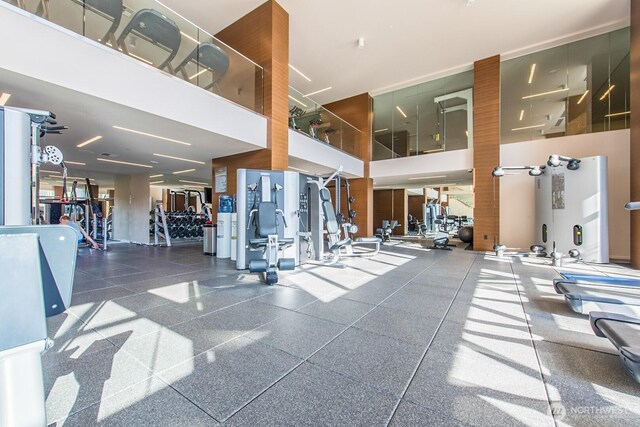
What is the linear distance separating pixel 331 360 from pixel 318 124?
7.59 metres

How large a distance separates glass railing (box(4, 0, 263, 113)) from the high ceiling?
133 centimetres

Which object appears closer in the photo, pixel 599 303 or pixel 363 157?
pixel 599 303

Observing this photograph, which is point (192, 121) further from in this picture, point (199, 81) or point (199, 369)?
point (199, 369)

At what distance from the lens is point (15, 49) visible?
3031mm

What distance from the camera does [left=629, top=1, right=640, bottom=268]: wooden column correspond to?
193 inches

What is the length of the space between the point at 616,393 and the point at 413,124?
32.4 ft

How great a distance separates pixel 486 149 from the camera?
24.9 ft

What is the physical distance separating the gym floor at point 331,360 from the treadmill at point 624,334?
4.9 inches

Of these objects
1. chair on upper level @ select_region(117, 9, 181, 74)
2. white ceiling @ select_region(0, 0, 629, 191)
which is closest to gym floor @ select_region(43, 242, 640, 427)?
white ceiling @ select_region(0, 0, 629, 191)

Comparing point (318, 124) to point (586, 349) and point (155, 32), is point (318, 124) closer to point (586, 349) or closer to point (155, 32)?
point (155, 32)

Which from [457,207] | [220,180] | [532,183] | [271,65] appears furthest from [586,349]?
[457,207]

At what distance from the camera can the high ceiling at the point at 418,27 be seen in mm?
5879

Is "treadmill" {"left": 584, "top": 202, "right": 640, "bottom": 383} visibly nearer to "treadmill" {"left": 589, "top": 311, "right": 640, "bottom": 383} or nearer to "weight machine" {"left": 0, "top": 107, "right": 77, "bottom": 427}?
"treadmill" {"left": 589, "top": 311, "right": 640, "bottom": 383}

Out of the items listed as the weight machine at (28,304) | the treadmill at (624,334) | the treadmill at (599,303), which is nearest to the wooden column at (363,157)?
the treadmill at (599,303)
